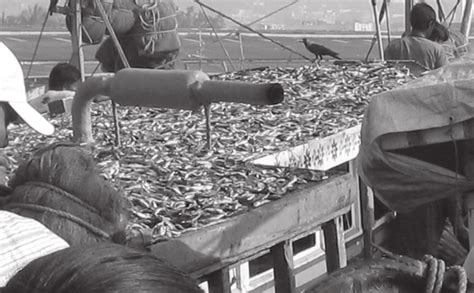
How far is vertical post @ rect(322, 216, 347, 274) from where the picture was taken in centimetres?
405

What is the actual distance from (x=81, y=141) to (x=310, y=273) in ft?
6.71

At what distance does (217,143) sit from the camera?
5.30 metres

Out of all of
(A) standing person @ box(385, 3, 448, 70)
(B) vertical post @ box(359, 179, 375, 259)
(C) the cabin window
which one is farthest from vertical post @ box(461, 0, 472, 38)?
(B) vertical post @ box(359, 179, 375, 259)

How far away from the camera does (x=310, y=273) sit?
6332 mm

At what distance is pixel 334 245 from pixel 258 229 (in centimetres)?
64

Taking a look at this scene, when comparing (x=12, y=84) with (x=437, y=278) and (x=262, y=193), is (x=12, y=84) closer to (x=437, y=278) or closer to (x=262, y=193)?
(x=262, y=193)

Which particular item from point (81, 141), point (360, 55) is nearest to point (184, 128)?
point (81, 141)

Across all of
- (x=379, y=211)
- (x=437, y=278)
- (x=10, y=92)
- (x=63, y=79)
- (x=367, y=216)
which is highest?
(x=10, y=92)

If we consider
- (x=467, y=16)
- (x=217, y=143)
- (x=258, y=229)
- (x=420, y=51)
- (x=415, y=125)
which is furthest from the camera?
(x=467, y=16)

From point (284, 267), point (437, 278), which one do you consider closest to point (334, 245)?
point (284, 267)

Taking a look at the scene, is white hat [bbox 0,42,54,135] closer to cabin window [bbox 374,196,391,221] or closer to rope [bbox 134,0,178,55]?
cabin window [bbox 374,196,391,221]

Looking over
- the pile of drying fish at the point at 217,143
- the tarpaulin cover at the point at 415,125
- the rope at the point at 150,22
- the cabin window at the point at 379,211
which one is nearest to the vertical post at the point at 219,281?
the pile of drying fish at the point at 217,143

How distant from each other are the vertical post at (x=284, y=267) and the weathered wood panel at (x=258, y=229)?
2.4 inches

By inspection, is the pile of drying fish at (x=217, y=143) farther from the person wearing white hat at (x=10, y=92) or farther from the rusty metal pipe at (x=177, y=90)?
the person wearing white hat at (x=10, y=92)
